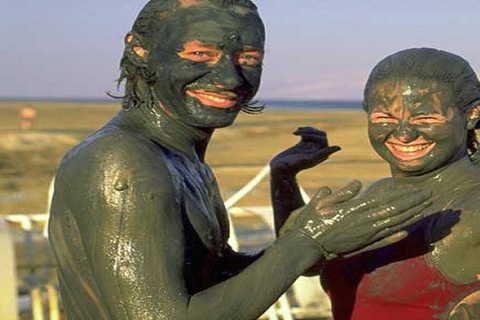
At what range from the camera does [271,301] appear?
8.68 feet

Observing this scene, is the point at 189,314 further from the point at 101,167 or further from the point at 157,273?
the point at 101,167

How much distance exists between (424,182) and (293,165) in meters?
0.50

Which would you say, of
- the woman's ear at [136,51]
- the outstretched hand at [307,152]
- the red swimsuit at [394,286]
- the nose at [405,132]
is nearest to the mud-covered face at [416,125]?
the nose at [405,132]

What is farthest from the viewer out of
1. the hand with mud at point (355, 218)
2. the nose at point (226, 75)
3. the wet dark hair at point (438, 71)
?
the wet dark hair at point (438, 71)

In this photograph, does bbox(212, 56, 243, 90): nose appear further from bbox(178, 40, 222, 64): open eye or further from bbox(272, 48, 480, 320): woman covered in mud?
bbox(272, 48, 480, 320): woman covered in mud

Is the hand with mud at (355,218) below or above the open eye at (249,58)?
below

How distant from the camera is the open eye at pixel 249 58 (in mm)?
2898

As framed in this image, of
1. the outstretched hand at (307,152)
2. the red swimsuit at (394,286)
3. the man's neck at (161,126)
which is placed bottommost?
the red swimsuit at (394,286)

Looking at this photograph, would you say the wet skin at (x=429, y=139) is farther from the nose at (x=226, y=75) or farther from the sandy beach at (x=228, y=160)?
the sandy beach at (x=228, y=160)

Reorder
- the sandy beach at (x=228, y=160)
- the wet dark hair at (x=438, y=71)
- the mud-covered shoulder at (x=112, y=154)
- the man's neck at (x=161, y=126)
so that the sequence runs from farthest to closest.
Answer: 1. the sandy beach at (x=228, y=160)
2. the wet dark hair at (x=438, y=71)
3. the man's neck at (x=161, y=126)
4. the mud-covered shoulder at (x=112, y=154)

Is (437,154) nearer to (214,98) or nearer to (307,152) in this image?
(307,152)

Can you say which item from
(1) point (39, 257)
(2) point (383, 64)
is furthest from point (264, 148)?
(2) point (383, 64)

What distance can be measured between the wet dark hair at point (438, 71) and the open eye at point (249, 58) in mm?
467

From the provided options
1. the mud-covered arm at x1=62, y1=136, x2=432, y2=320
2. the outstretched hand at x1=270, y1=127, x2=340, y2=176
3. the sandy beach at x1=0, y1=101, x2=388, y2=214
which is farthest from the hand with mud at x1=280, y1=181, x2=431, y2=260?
the sandy beach at x1=0, y1=101, x2=388, y2=214
